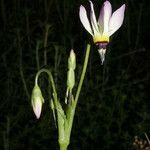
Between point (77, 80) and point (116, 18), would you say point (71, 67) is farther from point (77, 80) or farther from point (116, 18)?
point (77, 80)

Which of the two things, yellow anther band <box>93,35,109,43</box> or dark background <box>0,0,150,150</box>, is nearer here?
yellow anther band <box>93,35,109,43</box>

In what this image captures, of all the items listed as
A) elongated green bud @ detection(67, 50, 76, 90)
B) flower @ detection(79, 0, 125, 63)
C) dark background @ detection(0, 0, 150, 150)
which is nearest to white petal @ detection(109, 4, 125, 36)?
flower @ detection(79, 0, 125, 63)

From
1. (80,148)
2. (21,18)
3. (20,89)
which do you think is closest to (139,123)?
Result: (80,148)

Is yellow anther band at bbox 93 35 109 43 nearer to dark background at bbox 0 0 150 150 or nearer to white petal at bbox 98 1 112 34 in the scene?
white petal at bbox 98 1 112 34

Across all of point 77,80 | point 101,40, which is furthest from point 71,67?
point 77,80

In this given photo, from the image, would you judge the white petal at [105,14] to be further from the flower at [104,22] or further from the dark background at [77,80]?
the dark background at [77,80]
